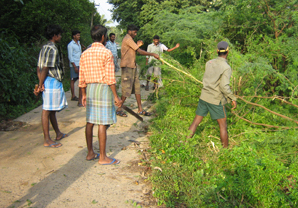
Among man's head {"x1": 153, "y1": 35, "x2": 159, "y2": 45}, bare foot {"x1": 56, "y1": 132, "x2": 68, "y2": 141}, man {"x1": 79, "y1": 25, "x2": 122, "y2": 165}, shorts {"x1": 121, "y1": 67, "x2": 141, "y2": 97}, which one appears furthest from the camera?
man's head {"x1": 153, "y1": 35, "x2": 159, "y2": 45}

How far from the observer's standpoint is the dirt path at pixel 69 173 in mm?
3037

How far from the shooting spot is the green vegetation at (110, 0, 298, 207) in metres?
3.12

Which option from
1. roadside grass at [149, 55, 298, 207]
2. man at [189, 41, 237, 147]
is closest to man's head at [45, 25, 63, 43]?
roadside grass at [149, 55, 298, 207]

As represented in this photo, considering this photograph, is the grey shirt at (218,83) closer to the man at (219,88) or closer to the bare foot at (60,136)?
the man at (219,88)

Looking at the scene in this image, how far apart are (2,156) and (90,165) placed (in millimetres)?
1352

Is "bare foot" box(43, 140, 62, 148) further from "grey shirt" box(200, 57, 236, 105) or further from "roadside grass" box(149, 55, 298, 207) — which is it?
"grey shirt" box(200, 57, 236, 105)

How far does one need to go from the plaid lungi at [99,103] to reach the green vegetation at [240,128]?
0.98 meters

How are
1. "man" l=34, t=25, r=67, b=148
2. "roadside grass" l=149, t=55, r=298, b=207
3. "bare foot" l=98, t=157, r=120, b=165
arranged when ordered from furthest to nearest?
"man" l=34, t=25, r=67, b=148
"bare foot" l=98, t=157, r=120, b=165
"roadside grass" l=149, t=55, r=298, b=207

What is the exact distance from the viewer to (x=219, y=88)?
4.06 m

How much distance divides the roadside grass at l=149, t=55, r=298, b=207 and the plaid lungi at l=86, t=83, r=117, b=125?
946 millimetres

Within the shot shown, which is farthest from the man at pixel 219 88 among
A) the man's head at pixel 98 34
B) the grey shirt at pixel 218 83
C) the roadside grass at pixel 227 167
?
the man's head at pixel 98 34

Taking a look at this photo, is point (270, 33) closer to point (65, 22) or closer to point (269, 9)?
point (269, 9)

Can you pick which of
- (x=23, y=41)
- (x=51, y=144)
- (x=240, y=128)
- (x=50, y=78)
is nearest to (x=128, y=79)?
(x=50, y=78)

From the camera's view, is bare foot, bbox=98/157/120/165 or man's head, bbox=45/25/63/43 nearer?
bare foot, bbox=98/157/120/165
